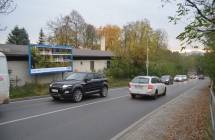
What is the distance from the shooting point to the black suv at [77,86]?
1703cm

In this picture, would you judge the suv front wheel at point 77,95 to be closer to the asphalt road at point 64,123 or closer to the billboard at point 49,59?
the asphalt road at point 64,123

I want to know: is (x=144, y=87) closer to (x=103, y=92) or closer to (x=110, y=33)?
(x=103, y=92)

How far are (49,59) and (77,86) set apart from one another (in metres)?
9.87

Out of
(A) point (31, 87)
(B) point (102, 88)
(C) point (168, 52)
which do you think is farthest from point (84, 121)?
(C) point (168, 52)

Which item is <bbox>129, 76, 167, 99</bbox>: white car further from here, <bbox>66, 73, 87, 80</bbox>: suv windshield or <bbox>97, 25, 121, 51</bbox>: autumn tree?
<bbox>97, 25, 121, 51</bbox>: autumn tree

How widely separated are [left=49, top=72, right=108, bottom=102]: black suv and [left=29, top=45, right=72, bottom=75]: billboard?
6766mm

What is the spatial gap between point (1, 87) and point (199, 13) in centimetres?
799

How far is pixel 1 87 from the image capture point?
12289 mm

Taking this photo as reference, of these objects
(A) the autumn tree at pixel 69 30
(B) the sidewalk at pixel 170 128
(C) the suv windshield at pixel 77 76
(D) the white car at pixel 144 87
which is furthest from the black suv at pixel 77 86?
(A) the autumn tree at pixel 69 30

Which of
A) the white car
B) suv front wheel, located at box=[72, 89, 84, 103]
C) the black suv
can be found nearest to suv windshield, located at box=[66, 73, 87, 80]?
the black suv

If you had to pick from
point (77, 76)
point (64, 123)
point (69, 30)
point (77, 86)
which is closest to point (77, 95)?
point (77, 86)

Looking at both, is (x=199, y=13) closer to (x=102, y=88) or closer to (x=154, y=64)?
(x=102, y=88)

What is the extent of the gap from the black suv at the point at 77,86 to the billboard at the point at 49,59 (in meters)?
6.77

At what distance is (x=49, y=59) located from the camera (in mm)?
26688
